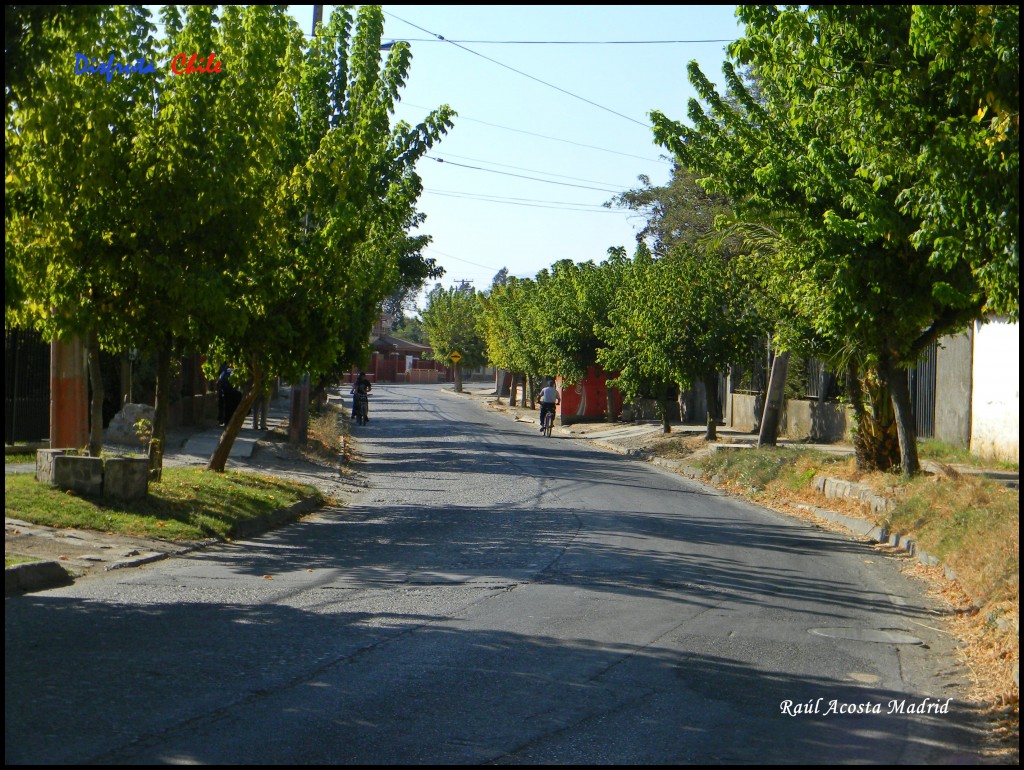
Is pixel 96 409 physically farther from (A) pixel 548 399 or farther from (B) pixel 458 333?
(B) pixel 458 333

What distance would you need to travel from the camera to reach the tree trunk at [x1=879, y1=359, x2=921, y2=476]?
51.6 feet

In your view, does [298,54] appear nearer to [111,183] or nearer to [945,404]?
[111,183]

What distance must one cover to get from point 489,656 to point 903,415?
35.6ft

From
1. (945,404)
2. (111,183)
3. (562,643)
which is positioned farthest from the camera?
(945,404)

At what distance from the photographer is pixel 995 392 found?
64.6 ft

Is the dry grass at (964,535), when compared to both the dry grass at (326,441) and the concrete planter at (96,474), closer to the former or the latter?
the dry grass at (326,441)

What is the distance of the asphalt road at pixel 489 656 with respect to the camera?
207 inches

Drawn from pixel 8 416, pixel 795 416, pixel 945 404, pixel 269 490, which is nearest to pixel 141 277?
pixel 269 490

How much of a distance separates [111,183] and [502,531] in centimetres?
600

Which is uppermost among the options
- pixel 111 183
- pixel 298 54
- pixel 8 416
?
pixel 298 54

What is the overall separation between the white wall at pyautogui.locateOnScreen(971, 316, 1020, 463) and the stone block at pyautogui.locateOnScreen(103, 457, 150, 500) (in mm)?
14174

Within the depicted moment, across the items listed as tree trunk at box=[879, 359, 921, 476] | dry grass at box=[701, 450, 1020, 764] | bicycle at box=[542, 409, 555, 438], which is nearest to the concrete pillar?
dry grass at box=[701, 450, 1020, 764]

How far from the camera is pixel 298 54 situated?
49.6 feet

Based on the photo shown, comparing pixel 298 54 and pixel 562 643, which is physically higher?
pixel 298 54
